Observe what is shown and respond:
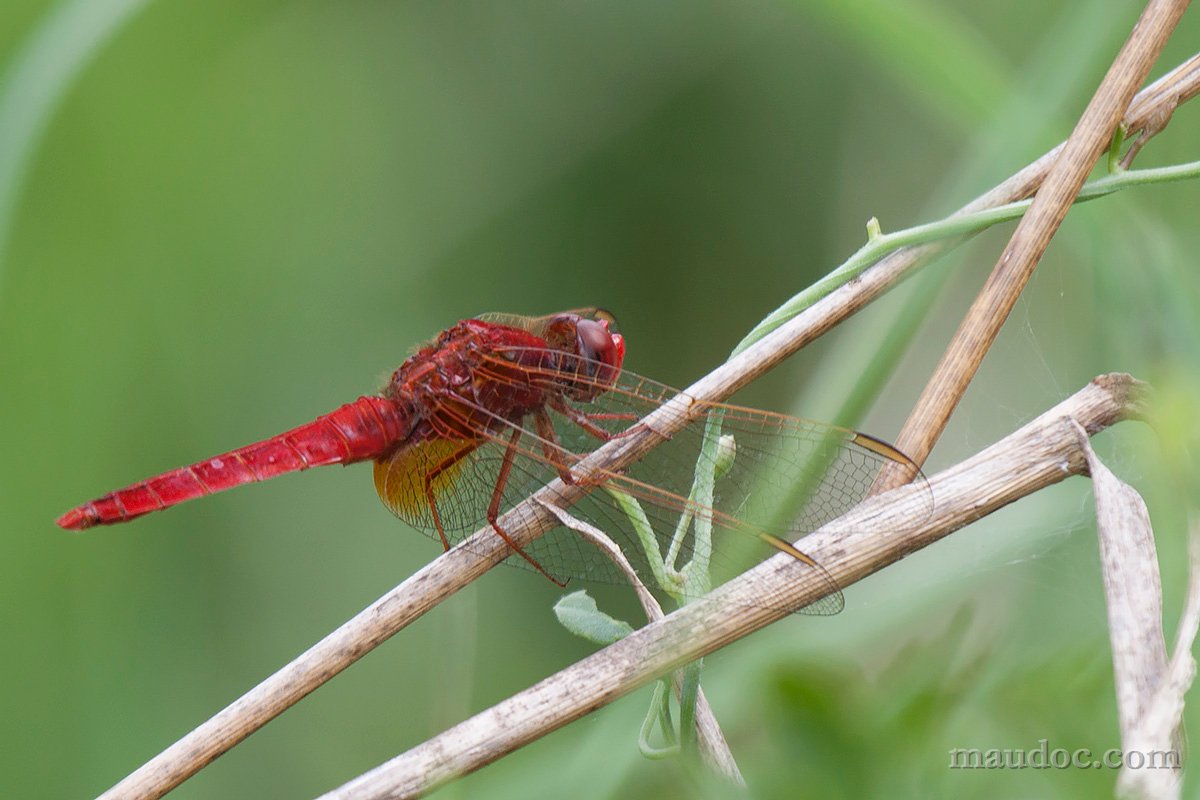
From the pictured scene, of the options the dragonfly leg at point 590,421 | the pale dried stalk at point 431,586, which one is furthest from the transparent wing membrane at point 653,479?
the pale dried stalk at point 431,586

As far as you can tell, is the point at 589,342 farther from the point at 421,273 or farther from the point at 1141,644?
the point at 1141,644

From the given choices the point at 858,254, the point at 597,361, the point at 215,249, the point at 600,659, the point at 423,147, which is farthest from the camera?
the point at 423,147

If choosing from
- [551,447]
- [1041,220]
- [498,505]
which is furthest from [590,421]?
[1041,220]

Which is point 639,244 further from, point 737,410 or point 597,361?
point 737,410

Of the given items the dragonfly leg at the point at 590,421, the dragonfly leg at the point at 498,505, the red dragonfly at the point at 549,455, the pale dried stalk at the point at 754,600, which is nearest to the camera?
the pale dried stalk at the point at 754,600

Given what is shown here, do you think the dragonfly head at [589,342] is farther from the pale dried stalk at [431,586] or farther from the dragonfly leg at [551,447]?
the pale dried stalk at [431,586]

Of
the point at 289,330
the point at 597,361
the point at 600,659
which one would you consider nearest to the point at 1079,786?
the point at 600,659

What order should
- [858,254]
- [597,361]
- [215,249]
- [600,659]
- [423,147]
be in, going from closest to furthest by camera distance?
1. [600,659]
2. [858,254]
3. [597,361]
4. [215,249]
5. [423,147]
